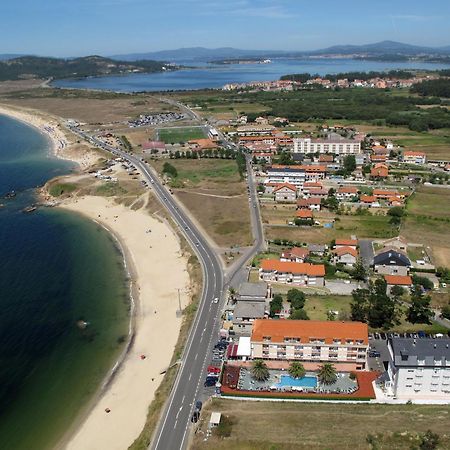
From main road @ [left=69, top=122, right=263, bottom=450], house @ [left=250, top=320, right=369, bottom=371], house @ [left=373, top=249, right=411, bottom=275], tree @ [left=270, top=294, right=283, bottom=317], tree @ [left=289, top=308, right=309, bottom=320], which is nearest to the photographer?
main road @ [left=69, top=122, right=263, bottom=450]

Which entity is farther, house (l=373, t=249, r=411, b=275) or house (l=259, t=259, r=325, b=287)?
house (l=373, t=249, r=411, b=275)

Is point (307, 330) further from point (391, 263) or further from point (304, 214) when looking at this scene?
point (304, 214)

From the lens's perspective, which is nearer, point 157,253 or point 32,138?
point 157,253

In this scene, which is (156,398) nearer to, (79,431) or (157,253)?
(79,431)

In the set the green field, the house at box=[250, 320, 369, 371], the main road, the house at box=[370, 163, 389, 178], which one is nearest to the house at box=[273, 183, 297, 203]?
the main road

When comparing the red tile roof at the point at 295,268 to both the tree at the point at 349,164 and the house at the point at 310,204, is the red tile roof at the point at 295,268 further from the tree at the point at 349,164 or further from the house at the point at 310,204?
the tree at the point at 349,164

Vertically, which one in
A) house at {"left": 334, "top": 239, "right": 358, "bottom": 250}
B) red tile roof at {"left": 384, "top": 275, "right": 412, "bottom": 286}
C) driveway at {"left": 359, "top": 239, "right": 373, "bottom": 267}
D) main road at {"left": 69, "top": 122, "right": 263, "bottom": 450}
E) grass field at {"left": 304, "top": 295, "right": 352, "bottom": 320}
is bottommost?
driveway at {"left": 359, "top": 239, "right": 373, "bottom": 267}

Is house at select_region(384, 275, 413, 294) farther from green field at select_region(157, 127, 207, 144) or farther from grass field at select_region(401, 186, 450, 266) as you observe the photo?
green field at select_region(157, 127, 207, 144)

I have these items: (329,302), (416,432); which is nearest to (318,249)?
(329,302)
